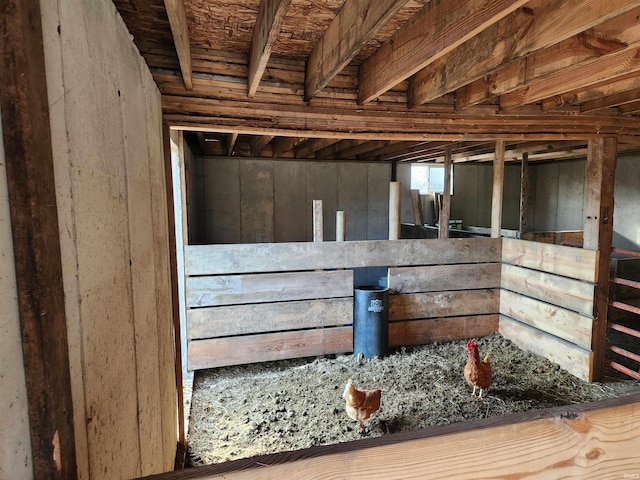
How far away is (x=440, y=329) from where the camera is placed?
353 centimetres

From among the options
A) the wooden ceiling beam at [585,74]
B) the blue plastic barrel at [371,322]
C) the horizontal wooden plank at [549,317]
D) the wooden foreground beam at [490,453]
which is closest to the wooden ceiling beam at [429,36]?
the wooden ceiling beam at [585,74]

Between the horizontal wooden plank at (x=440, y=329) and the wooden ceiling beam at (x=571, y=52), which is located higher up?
the wooden ceiling beam at (x=571, y=52)

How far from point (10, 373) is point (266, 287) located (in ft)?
8.63

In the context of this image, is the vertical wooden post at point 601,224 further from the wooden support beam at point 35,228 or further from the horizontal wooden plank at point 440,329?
the wooden support beam at point 35,228

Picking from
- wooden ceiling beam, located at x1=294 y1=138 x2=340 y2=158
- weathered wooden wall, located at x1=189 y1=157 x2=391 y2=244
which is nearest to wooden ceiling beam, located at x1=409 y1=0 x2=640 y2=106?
wooden ceiling beam, located at x1=294 y1=138 x2=340 y2=158

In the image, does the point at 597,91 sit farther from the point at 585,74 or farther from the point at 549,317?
the point at 549,317

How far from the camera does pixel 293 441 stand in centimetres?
220

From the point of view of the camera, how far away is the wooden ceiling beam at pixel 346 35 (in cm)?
113

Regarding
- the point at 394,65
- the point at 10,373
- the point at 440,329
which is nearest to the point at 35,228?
the point at 10,373

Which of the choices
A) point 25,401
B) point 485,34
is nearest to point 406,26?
point 485,34

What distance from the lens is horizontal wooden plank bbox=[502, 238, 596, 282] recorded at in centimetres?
284

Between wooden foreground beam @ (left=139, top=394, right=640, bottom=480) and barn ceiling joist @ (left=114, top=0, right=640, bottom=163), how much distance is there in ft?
3.51

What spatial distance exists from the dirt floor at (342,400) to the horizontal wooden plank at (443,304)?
325mm

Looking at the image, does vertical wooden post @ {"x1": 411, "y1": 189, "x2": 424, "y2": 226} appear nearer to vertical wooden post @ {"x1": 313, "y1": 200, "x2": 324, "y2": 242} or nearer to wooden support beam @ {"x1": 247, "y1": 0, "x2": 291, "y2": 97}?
vertical wooden post @ {"x1": 313, "y1": 200, "x2": 324, "y2": 242}
